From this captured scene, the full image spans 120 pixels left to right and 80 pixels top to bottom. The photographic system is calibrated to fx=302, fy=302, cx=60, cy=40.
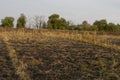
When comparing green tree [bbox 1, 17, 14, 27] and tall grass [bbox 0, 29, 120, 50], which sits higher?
green tree [bbox 1, 17, 14, 27]

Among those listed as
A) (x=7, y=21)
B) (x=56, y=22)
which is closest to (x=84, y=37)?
(x=56, y=22)

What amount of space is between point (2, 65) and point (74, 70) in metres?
2.35

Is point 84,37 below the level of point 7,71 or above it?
above

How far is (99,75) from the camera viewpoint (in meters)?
7.66

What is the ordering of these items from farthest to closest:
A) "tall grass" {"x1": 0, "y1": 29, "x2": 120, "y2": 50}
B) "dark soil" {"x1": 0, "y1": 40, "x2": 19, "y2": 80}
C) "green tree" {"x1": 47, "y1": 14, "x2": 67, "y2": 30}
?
"green tree" {"x1": 47, "y1": 14, "x2": 67, "y2": 30}
"tall grass" {"x1": 0, "y1": 29, "x2": 120, "y2": 50}
"dark soil" {"x1": 0, "y1": 40, "x2": 19, "y2": 80}

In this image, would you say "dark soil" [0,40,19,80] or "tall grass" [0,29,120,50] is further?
"tall grass" [0,29,120,50]

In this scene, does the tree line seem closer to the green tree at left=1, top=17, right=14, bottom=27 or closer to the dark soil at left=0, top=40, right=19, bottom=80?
the green tree at left=1, top=17, right=14, bottom=27

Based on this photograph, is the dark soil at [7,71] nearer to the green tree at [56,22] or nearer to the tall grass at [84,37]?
the tall grass at [84,37]

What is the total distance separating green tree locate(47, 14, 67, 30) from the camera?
1883 inches

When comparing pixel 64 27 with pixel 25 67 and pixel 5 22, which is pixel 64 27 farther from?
pixel 25 67

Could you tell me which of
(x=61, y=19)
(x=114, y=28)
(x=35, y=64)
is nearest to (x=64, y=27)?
(x=61, y=19)

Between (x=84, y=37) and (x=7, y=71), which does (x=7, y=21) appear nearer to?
(x=84, y=37)

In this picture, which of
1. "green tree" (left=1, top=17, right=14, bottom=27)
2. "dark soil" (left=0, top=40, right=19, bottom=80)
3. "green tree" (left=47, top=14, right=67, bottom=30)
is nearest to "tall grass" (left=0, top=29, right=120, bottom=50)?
"dark soil" (left=0, top=40, right=19, bottom=80)

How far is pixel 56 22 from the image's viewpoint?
47750 millimetres
